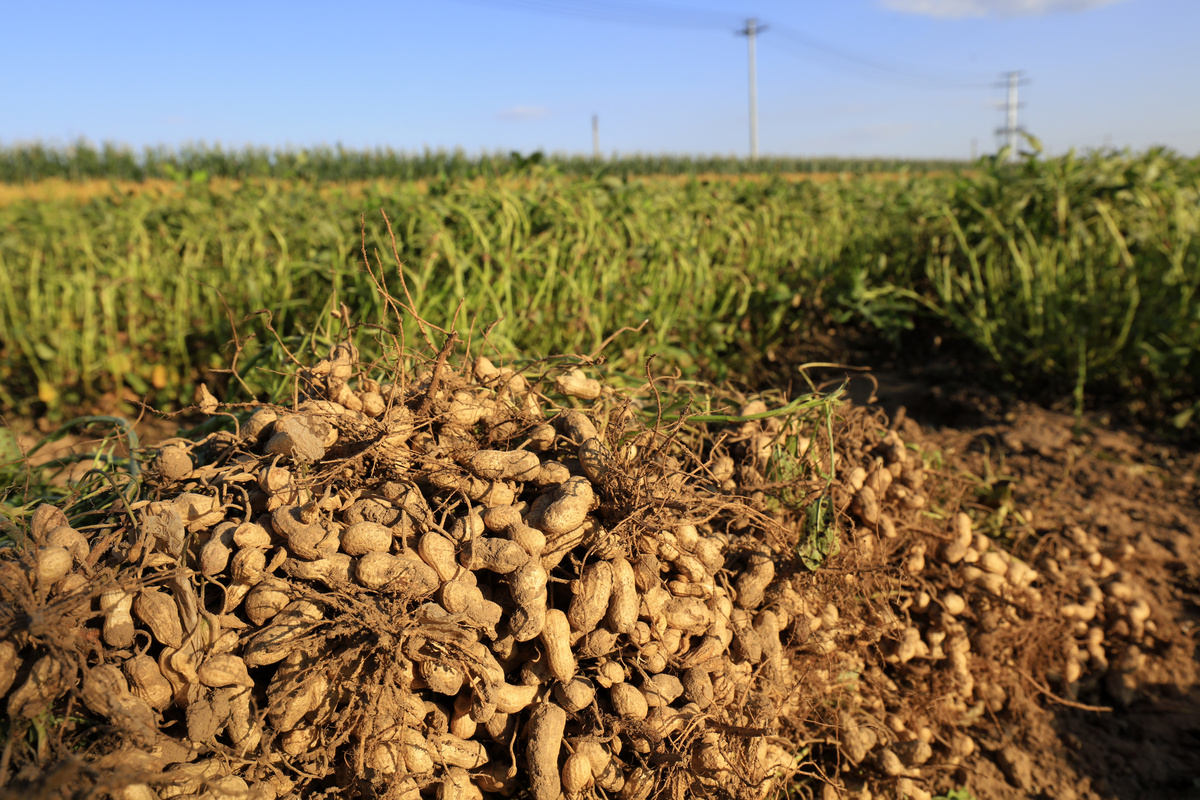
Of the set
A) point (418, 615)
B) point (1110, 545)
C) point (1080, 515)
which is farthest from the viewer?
point (1080, 515)

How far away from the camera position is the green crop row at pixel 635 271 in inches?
134

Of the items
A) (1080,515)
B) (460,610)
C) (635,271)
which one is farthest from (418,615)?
(635,271)

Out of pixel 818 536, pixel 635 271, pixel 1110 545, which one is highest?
pixel 635 271

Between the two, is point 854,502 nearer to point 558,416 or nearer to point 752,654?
point 752,654

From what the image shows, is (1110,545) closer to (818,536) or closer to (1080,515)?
(1080,515)

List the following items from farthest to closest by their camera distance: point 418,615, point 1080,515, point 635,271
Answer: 1. point 635,271
2. point 1080,515
3. point 418,615

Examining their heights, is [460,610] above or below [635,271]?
below

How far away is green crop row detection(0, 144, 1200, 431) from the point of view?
3.39 metres

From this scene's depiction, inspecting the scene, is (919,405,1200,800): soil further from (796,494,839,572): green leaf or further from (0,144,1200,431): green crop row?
(796,494,839,572): green leaf

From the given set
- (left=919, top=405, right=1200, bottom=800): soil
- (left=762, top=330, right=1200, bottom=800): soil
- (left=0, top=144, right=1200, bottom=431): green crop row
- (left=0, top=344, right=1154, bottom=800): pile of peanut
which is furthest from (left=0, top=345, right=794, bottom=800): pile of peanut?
(left=0, top=144, right=1200, bottom=431): green crop row

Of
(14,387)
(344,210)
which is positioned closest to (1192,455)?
(344,210)

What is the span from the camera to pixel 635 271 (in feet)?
12.9

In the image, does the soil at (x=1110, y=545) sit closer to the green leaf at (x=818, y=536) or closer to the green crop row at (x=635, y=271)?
the green crop row at (x=635, y=271)

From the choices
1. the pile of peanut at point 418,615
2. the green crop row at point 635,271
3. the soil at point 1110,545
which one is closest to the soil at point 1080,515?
the soil at point 1110,545
